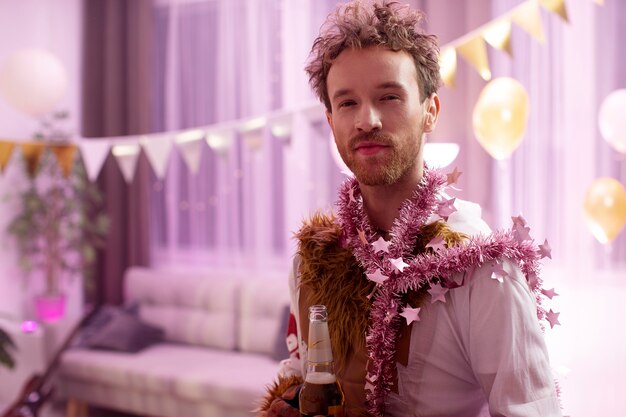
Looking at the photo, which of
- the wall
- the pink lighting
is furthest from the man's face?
the wall

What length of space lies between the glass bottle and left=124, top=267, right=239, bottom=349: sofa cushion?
3.30m

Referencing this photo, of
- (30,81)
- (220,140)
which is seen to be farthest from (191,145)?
(30,81)

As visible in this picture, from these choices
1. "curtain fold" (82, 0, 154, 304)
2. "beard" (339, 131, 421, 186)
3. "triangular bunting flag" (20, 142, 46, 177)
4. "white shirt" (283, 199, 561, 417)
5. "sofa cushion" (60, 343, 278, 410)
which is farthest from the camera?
"curtain fold" (82, 0, 154, 304)

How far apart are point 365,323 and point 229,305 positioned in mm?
3251

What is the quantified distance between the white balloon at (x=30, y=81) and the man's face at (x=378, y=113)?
3370 millimetres

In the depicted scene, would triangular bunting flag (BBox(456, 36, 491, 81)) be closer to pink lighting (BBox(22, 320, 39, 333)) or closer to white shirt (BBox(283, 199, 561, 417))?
white shirt (BBox(283, 199, 561, 417))

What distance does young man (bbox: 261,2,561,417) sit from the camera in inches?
39.1

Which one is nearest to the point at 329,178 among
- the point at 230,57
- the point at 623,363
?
the point at 230,57

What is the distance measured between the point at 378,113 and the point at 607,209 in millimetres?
2492

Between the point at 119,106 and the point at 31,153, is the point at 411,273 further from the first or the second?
the point at 119,106

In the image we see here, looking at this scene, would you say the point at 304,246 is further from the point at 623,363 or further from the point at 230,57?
the point at 230,57

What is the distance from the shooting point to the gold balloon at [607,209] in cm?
312

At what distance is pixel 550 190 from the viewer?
12.4 feet

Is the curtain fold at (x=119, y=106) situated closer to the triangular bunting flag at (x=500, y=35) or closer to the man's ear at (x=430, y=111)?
the triangular bunting flag at (x=500, y=35)
